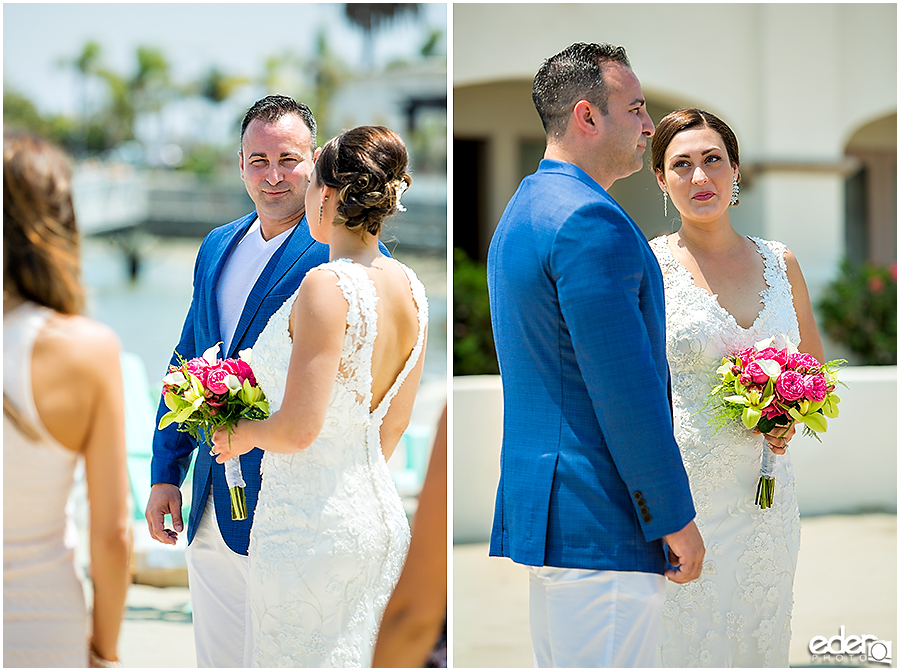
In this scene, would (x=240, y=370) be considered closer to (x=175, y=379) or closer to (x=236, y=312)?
(x=175, y=379)

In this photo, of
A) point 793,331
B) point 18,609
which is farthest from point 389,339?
point 793,331

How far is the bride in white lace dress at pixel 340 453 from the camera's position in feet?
8.14

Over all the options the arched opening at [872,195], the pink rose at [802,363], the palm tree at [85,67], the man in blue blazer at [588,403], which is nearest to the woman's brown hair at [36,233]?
the man in blue blazer at [588,403]

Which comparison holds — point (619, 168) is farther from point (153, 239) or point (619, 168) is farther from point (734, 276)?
point (153, 239)

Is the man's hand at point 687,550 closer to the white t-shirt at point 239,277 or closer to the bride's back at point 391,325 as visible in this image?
the bride's back at point 391,325

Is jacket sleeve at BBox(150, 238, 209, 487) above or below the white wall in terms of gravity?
above

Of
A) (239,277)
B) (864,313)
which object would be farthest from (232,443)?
(864,313)

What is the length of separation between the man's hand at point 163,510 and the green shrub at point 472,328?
18.4 feet

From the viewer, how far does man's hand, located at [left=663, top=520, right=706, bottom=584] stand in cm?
226

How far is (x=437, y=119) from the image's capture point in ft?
125

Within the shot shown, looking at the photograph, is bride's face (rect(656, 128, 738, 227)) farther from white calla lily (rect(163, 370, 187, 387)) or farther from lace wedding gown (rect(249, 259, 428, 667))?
white calla lily (rect(163, 370, 187, 387))

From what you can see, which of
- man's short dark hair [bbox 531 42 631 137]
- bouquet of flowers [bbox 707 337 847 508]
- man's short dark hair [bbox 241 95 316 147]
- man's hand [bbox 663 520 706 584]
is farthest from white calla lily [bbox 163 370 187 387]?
bouquet of flowers [bbox 707 337 847 508]

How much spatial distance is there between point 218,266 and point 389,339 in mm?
865

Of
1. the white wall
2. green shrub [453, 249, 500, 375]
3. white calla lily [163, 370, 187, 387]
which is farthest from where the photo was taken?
green shrub [453, 249, 500, 375]
